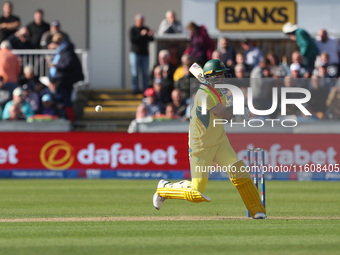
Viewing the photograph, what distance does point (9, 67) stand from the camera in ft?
77.3

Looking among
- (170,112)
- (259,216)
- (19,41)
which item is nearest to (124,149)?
(170,112)

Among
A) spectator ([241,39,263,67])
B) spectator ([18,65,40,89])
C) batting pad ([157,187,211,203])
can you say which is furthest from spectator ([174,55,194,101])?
batting pad ([157,187,211,203])

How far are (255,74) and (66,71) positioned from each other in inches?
199

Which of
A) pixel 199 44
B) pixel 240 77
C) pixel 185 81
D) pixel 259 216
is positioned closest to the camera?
pixel 259 216

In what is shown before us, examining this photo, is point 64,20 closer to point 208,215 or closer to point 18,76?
point 18,76

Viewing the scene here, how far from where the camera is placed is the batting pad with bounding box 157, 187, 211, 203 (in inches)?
487

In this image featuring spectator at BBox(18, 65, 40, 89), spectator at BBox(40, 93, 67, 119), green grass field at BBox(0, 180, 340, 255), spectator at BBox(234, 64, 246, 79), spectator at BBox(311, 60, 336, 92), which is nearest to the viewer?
green grass field at BBox(0, 180, 340, 255)

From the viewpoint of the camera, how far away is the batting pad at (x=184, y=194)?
12.4 meters

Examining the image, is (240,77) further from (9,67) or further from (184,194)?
(184,194)

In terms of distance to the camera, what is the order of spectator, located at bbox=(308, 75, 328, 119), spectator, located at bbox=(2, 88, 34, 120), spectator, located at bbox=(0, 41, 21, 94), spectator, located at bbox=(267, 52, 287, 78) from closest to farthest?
spectator, located at bbox=(308, 75, 328, 119) → spectator, located at bbox=(267, 52, 287, 78) → spectator, located at bbox=(2, 88, 34, 120) → spectator, located at bbox=(0, 41, 21, 94)

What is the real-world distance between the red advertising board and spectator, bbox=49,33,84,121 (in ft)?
6.98

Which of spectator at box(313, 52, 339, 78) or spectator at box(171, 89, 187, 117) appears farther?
Answer: spectator at box(171, 89, 187, 117)

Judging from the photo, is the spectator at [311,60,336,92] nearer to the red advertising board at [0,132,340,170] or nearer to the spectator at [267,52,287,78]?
the spectator at [267,52,287,78]

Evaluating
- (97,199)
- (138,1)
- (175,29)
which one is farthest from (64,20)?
(97,199)
